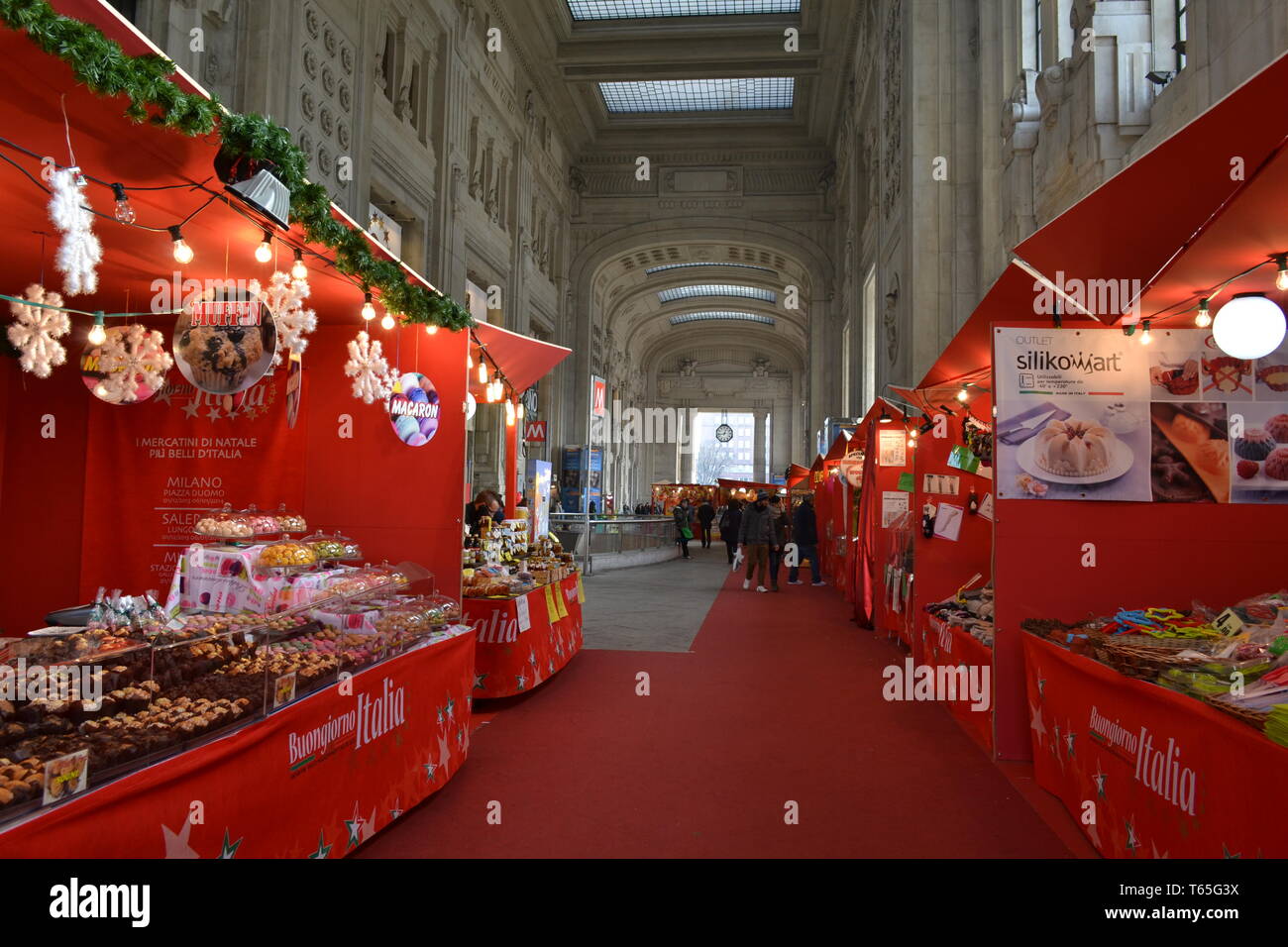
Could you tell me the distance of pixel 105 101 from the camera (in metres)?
2.48

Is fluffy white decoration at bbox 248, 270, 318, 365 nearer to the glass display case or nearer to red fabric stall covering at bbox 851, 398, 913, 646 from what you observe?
the glass display case

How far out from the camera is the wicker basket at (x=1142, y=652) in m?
2.80

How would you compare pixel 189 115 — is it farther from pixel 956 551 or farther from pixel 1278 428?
pixel 956 551

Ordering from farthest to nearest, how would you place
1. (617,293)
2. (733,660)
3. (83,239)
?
(617,293) → (733,660) → (83,239)

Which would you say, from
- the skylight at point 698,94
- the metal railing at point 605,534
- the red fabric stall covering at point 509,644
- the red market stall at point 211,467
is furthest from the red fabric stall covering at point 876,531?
the skylight at point 698,94

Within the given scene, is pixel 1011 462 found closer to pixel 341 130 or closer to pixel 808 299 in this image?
pixel 341 130

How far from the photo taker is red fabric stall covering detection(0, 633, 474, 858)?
70.2 inches

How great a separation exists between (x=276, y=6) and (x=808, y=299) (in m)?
19.5

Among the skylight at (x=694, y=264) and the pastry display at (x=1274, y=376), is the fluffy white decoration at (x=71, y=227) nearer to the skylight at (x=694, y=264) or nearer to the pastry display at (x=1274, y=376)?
the pastry display at (x=1274, y=376)

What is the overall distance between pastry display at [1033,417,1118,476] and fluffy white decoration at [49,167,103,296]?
419 centimetres

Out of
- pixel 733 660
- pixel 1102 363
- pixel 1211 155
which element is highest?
pixel 1211 155

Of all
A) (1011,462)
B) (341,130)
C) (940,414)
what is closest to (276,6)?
(341,130)

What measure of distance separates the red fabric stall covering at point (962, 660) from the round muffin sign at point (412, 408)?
141 inches
